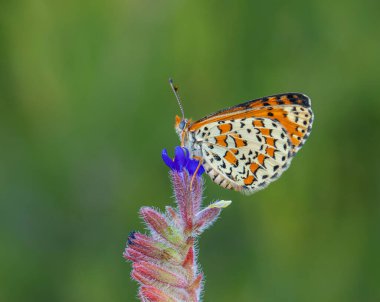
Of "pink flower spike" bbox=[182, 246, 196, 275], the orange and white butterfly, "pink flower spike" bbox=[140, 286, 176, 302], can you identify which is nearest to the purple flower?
the orange and white butterfly

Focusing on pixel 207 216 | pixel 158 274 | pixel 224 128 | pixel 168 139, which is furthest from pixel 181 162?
pixel 168 139

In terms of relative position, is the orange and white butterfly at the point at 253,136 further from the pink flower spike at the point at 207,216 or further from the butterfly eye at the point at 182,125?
the pink flower spike at the point at 207,216

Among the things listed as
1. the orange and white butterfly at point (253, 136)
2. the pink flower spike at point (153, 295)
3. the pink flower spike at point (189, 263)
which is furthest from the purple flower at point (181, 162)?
the pink flower spike at point (153, 295)

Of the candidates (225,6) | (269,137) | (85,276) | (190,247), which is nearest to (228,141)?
(269,137)

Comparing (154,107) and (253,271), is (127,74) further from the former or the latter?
(253,271)

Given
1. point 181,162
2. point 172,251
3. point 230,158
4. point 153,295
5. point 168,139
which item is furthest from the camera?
point 168,139

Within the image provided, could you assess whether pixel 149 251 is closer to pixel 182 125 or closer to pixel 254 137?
pixel 182 125
